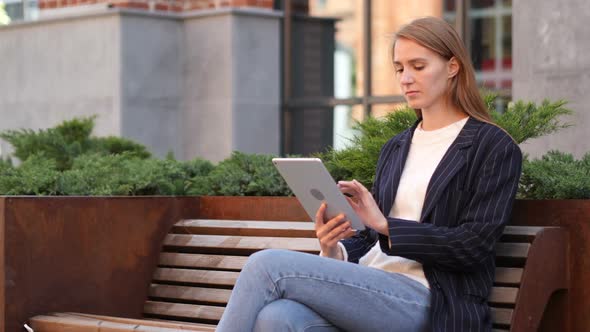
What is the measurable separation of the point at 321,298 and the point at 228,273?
1.37 meters

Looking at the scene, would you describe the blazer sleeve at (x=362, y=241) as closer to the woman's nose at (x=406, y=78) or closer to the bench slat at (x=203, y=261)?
the woman's nose at (x=406, y=78)

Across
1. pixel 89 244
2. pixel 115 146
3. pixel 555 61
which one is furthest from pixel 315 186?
pixel 115 146

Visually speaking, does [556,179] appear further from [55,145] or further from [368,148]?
[55,145]

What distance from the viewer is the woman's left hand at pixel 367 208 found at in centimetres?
403

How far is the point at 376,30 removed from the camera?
10516mm

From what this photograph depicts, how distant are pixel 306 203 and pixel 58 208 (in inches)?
58.8

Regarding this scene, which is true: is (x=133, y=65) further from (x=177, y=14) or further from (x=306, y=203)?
(x=306, y=203)

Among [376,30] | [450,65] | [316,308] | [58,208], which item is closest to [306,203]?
[316,308]

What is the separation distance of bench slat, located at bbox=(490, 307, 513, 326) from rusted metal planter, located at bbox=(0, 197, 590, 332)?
135cm

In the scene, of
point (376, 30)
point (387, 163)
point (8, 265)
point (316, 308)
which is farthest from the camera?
point (376, 30)

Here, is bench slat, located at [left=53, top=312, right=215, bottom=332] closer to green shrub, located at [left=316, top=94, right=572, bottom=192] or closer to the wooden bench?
the wooden bench

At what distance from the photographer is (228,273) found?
5.29 metres

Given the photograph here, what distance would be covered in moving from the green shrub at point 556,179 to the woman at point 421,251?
507 millimetres

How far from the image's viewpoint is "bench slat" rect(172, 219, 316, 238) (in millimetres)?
5133
